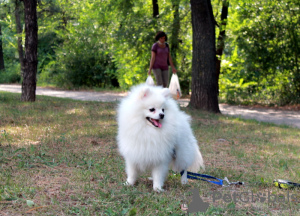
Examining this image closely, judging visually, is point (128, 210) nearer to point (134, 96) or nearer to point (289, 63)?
point (134, 96)

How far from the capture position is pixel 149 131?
146 inches

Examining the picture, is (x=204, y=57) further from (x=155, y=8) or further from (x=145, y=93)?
(x=145, y=93)

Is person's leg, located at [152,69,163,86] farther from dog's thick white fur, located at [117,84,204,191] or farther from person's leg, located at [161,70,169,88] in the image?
dog's thick white fur, located at [117,84,204,191]

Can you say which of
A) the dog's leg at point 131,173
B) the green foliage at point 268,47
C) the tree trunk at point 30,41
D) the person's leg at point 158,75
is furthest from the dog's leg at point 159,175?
the green foliage at point 268,47

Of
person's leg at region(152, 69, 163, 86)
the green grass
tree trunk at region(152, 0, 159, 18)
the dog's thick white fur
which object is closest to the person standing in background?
person's leg at region(152, 69, 163, 86)

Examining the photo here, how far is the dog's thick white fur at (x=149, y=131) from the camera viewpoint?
145 inches

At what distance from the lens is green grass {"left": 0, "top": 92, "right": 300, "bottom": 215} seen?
329 cm

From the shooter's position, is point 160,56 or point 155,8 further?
point 155,8

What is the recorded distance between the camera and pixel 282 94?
14.1 meters

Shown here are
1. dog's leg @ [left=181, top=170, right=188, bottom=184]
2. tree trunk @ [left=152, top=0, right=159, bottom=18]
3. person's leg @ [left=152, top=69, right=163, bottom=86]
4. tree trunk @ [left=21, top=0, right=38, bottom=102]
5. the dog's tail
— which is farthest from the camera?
tree trunk @ [left=152, top=0, right=159, bottom=18]

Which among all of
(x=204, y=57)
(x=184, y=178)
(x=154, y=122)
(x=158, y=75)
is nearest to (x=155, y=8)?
(x=204, y=57)

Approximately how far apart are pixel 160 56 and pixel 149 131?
20.5ft

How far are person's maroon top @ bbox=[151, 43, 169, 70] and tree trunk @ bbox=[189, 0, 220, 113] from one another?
42.9 inches

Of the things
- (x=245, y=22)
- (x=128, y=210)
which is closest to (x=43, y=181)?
(x=128, y=210)
